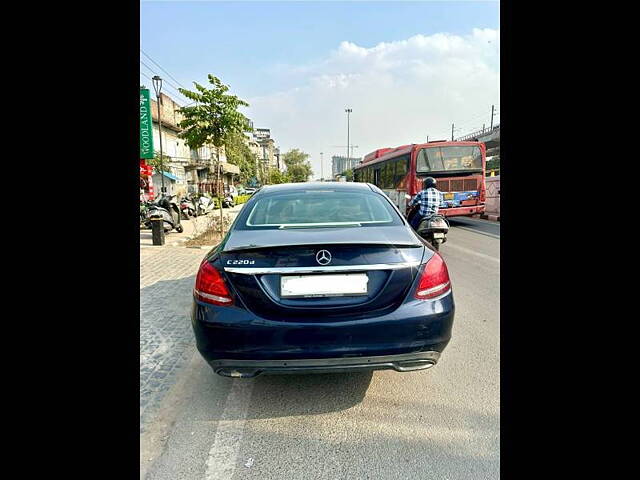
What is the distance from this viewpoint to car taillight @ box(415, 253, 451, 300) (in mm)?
2209

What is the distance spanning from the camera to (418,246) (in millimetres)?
2324

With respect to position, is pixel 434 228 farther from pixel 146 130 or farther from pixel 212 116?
pixel 146 130

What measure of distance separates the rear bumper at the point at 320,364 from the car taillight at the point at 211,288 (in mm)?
370

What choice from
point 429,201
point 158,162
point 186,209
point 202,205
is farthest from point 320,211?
point 158,162

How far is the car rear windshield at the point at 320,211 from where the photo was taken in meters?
2.76

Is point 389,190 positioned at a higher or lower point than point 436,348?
higher

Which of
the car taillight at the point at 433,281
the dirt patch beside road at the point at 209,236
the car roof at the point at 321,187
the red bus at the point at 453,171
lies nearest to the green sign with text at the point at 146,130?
the dirt patch beside road at the point at 209,236

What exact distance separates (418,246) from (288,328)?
0.98 meters

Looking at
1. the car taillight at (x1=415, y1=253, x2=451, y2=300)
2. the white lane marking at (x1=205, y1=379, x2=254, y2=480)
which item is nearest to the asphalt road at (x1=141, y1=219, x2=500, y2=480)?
the white lane marking at (x1=205, y1=379, x2=254, y2=480)
